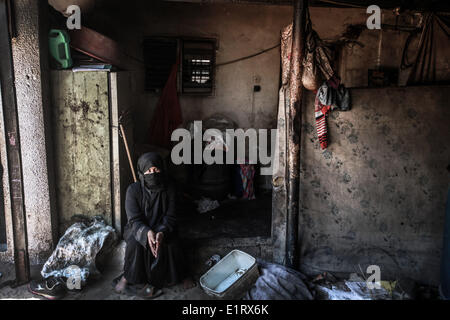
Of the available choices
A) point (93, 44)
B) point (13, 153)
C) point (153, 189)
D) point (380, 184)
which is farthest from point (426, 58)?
point (13, 153)

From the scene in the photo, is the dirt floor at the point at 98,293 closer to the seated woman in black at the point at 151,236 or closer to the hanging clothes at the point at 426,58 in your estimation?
the seated woman in black at the point at 151,236

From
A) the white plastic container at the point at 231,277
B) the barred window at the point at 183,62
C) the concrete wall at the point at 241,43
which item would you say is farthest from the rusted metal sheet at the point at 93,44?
the white plastic container at the point at 231,277

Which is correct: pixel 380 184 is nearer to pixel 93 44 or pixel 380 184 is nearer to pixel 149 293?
pixel 149 293

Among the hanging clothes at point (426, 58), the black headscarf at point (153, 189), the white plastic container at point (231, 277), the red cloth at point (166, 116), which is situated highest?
the hanging clothes at point (426, 58)

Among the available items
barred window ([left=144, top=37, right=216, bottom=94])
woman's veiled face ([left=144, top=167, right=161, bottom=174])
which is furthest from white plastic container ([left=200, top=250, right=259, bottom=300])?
barred window ([left=144, top=37, right=216, bottom=94])

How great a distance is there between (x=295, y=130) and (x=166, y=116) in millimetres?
3145

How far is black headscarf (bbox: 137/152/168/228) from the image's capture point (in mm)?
3900

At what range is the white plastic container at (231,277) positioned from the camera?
3.73 metres

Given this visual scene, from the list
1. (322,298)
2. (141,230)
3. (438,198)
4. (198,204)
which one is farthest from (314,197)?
(198,204)

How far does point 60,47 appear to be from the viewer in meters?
4.23

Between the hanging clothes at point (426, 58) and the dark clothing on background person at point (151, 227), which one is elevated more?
the hanging clothes at point (426, 58)

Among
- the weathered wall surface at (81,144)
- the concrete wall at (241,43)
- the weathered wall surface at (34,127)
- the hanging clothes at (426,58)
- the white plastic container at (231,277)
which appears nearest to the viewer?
the white plastic container at (231,277)

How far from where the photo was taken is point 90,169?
14.5ft

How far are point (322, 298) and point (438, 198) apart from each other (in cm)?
180
